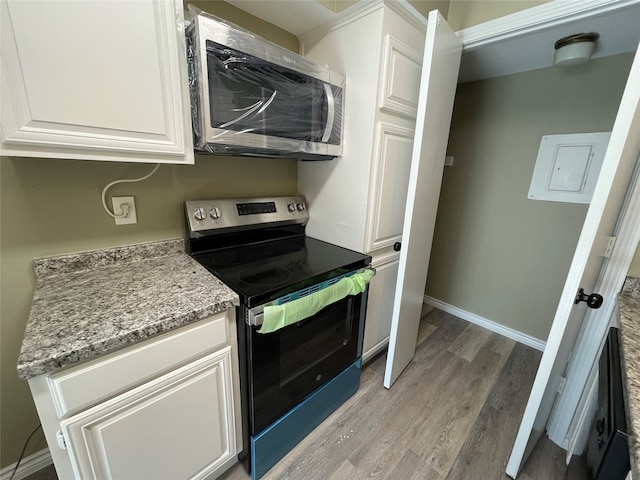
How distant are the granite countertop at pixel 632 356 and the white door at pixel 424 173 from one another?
2.62 ft

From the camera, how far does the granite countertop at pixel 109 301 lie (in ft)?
2.13

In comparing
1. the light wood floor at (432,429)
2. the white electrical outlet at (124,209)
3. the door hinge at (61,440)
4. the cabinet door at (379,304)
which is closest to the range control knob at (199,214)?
the white electrical outlet at (124,209)

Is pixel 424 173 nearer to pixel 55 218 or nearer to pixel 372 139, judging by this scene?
pixel 372 139

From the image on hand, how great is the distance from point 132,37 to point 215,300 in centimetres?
84

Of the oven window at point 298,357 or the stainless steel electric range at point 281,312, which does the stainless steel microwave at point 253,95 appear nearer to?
the stainless steel electric range at point 281,312

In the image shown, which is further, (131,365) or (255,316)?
(255,316)

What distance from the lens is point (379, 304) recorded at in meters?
1.68

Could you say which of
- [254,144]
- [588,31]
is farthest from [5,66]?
[588,31]

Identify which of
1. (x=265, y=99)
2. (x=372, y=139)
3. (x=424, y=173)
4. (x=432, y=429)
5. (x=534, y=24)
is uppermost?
(x=534, y=24)

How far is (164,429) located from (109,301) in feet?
1.49

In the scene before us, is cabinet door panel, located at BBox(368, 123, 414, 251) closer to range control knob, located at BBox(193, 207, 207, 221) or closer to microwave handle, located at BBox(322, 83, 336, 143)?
microwave handle, located at BBox(322, 83, 336, 143)

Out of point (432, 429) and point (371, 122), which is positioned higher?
point (371, 122)

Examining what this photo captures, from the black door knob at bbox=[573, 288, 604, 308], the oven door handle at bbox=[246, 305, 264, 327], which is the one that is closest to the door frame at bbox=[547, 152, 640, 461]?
the black door knob at bbox=[573, 288, 604, 308]

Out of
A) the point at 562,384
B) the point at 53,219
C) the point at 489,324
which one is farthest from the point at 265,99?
the point at 489,324
